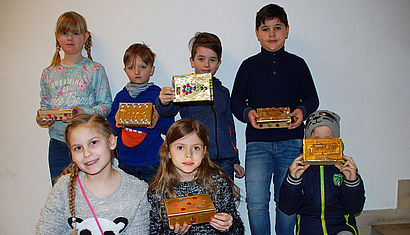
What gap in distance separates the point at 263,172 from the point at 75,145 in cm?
162

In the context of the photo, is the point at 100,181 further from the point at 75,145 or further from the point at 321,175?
the point at 321,175

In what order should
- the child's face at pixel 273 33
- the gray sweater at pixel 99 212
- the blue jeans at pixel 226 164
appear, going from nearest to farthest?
the gray sweater at pixel 99 212 → the blue jeans at pixel 226 164 → the child's face at pixel 273 33

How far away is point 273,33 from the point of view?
2.87 m

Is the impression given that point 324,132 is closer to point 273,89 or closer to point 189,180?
point 273,89

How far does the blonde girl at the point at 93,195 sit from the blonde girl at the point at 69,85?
0.84m

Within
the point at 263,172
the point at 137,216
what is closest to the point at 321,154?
the point at 263,172

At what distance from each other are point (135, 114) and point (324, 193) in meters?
1.73

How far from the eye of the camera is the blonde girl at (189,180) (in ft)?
7.04

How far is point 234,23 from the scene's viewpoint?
134 inches

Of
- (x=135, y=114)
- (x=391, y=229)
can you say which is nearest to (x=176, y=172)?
(x=135, y=114)

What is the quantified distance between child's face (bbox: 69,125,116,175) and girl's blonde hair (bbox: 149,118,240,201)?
1.38 ft

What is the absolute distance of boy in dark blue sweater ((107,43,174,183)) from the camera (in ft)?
9.36

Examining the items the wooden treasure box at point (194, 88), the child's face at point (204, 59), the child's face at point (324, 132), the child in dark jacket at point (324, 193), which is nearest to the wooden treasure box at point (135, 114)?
the wooden treasure box at point (194, 88)

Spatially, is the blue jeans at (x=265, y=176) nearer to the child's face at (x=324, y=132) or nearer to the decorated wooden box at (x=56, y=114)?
the child's face at (x=324, y=132)
